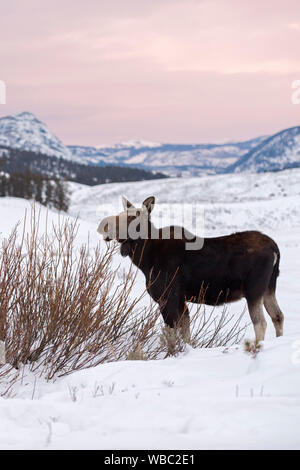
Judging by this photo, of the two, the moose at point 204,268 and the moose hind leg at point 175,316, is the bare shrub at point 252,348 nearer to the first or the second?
the moose at point 204,268

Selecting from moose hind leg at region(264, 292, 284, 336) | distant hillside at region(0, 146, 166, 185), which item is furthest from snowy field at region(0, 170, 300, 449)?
distant hillside at region(0, 146, 166, 185)

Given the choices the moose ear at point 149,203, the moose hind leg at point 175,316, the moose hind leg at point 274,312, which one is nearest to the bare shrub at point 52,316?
the moose hind leg at point 175,316

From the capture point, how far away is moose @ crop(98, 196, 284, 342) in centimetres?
455

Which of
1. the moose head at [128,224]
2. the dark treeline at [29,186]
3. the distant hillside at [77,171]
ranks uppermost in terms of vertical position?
the distant hillside at [77,171]

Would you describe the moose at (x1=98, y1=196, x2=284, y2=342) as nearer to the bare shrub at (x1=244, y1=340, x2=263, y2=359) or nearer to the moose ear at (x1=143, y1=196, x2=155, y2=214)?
the moose ear at (x1=143, y1=196, x2=155, y2=214)

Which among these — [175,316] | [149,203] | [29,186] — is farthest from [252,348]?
[29,186]

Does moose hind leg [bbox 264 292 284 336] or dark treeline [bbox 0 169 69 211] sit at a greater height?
dark treeline [bbox 0 169 69 211]

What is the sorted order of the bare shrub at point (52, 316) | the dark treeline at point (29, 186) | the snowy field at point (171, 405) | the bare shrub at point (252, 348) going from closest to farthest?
the snowy field at point (171, 405), the bare shrub at point (252, 348), the bare shrub at point (52, 316), the dark treeline at point (29, 186)

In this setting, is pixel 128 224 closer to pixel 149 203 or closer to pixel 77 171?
pixel 149 203

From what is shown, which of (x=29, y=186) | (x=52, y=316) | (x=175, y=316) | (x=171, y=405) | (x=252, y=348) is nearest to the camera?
(x=171, y=405)

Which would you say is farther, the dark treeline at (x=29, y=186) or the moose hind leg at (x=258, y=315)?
the dark treeline at (x=29, y=186)

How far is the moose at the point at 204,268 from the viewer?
4.55 metres

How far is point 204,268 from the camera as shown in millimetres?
4648
